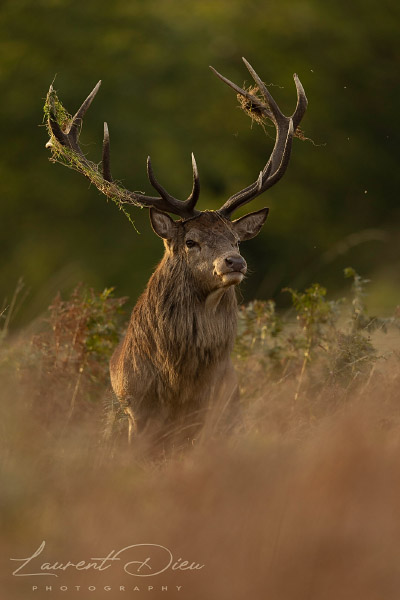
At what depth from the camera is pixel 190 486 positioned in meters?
2.46

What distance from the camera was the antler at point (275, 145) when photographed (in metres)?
5.83

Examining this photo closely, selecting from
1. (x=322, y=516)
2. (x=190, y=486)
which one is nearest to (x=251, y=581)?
(x=322, y=516)

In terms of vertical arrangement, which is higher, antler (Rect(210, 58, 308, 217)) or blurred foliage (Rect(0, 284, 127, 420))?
antler (Rect(210, 58, 308, 217))

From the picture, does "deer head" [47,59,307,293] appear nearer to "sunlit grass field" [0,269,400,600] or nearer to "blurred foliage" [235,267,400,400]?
"blurred foliage" [235,267,400,400]

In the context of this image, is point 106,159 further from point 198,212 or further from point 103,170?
point 198,212

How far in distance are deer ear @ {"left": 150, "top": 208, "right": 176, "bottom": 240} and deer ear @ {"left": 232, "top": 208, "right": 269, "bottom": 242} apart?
0.42m

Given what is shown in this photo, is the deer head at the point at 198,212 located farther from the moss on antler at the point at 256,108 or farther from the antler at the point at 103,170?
the moss on antler at the point at 256,108

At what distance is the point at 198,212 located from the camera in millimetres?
5758

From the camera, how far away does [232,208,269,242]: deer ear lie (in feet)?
19.3

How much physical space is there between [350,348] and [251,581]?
4209 millimetres

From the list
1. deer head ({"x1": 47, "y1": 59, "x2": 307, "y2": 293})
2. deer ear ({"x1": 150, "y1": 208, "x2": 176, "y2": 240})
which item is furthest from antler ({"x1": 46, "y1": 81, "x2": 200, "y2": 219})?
deer ear ({"x1": 150, "y1": 208, "x2": 176, "y2": 240})

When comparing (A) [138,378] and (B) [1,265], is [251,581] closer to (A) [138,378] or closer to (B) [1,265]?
(A) [138,378]

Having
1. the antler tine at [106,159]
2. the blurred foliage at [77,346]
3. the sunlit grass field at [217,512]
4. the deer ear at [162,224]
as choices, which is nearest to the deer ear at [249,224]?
the deer ear at [162,224]

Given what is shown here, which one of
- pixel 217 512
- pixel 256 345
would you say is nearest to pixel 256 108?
pixel 256 345
